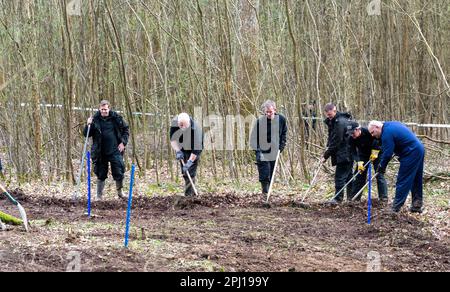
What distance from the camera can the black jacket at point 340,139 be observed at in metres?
13.2

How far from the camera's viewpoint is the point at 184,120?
1348cm

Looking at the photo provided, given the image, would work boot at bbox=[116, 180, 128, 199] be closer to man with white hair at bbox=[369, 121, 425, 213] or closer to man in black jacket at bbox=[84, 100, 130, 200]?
man in black jacket at bbox=[84, 100, 130, 200]

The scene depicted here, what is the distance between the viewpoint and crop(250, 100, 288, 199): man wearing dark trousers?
13.9 meters

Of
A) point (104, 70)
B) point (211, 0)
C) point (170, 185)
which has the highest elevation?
point (211, 0)

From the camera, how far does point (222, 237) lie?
32.7 ft

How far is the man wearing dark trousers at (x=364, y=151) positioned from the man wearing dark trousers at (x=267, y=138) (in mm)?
1449

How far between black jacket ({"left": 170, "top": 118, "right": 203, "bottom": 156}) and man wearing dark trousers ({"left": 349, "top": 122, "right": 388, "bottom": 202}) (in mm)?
2778

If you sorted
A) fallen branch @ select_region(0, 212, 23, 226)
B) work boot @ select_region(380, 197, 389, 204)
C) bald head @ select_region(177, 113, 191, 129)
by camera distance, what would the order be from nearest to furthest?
fallen branch @ select_region(0, 212, 23, 226), work boot @ select_region(380, 197, 389, 204), bald head @ select_region(177, 113, 191, 129)

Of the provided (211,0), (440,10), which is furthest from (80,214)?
(440,10)

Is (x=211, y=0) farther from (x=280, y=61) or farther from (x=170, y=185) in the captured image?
(x=170, y=185)

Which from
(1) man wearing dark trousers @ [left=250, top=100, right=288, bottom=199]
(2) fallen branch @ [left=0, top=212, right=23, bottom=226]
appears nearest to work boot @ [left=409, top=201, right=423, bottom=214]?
(1) man wearing dark trousers @ [left=250, top=100, right=288, bottom=199]

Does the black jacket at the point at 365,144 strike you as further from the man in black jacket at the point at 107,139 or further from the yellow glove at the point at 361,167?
the man in black jacket at the point at 107,139

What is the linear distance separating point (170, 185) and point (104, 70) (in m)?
3.60

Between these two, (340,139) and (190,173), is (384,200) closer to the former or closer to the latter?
(340,139)
